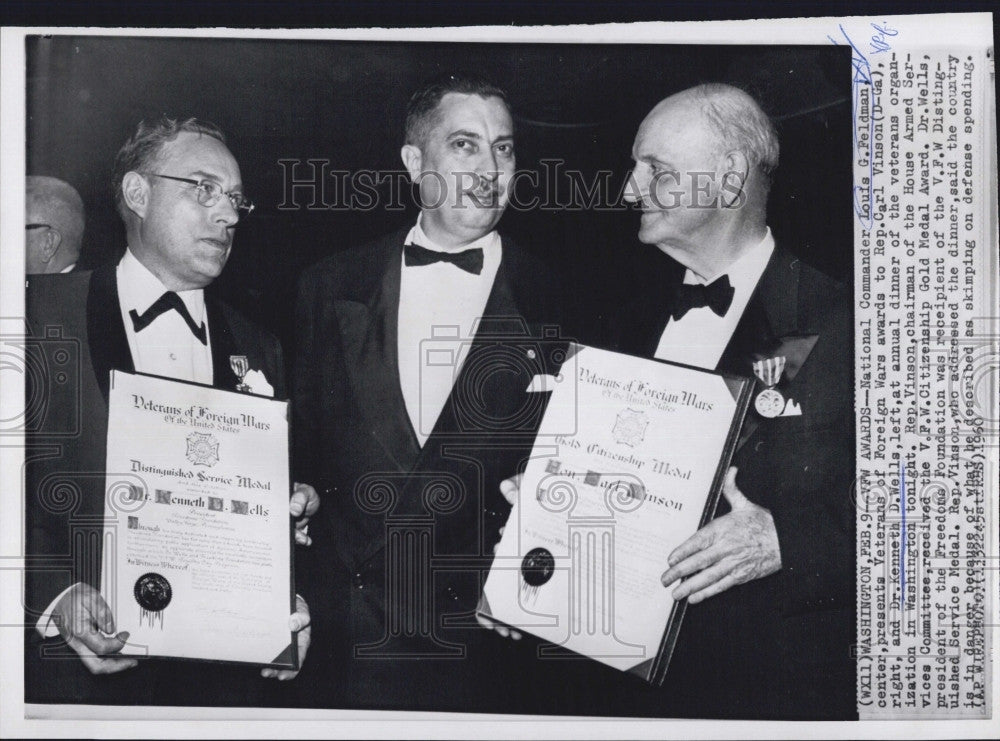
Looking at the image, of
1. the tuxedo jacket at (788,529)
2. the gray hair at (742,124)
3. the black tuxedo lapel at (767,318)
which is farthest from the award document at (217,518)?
the gray hair at (742,124)

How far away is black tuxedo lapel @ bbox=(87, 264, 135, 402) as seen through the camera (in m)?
1.46

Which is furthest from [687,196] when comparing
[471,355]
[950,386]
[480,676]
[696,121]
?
[480,676]

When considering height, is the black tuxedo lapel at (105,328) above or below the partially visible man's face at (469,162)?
below

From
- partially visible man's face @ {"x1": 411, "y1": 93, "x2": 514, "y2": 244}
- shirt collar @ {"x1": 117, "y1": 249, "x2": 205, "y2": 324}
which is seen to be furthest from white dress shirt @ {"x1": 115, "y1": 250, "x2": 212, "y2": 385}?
partially visible man's face @ {"x1": 411, "y1": 93, "x2": 514, "y2": 244}

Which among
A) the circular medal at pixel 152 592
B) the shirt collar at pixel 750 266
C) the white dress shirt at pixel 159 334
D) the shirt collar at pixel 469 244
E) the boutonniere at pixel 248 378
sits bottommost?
the circular medal at pixel 152 592

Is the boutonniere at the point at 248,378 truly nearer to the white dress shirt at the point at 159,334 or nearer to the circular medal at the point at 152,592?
the white dress shirt at the point at 159,334

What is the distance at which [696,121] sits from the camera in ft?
4.74

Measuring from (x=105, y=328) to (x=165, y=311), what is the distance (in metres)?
0.11

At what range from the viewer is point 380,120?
57.6 inches

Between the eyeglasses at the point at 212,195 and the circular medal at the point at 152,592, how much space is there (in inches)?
25.7

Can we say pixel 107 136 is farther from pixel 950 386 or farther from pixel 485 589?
pixel 950 386

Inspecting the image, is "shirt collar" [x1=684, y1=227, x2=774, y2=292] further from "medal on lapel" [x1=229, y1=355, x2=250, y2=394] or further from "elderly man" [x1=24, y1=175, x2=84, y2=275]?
"elderly man" [x1=24, y1=175, x2=84, y2=275]

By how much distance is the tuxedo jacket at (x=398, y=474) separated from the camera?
56.7 inches

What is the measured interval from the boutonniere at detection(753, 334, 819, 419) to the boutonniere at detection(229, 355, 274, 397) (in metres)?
0.84
